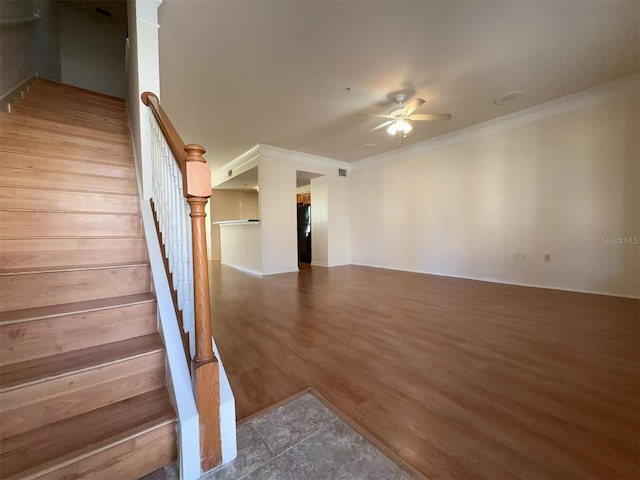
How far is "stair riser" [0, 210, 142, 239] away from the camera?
59.6 inches

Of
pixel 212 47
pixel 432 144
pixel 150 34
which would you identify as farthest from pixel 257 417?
pixel 432 144

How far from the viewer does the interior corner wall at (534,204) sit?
321 cm

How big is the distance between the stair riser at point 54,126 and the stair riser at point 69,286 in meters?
1.91

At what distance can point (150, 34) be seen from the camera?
202 cm

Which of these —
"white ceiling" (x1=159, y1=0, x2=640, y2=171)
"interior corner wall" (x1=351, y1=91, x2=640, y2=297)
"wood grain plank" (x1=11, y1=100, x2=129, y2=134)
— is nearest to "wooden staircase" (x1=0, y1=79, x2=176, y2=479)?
"wood grain plank" (x1=11, y1=100, x2=129, y2=134)

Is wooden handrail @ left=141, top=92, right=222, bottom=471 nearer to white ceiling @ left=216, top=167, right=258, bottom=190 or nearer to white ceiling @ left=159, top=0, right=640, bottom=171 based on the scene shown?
white ceiling @ left=159, top=0, right=640, bottom=171

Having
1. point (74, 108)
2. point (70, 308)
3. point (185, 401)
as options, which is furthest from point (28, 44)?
point (185, 401)

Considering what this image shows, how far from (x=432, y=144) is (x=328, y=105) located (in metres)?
2.52

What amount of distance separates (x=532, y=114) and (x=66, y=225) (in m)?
5.60

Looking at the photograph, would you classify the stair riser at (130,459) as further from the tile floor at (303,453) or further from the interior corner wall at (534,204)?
the interior corner wall at (534,204)

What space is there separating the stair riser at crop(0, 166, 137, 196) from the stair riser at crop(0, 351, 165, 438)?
4.93 ft

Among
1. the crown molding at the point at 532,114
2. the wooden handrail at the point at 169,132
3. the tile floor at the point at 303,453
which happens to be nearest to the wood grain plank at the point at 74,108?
the wooden handrail at the point at 169,132

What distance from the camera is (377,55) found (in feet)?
8.52

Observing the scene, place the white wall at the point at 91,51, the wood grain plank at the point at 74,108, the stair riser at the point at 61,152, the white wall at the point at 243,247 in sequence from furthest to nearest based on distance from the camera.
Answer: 1. the white wall at the point at 243,247
2. the white wall at the point at 91,51
3. the wood grain plank at the point at 74,108
4. the stair riser at the point at 61,152
